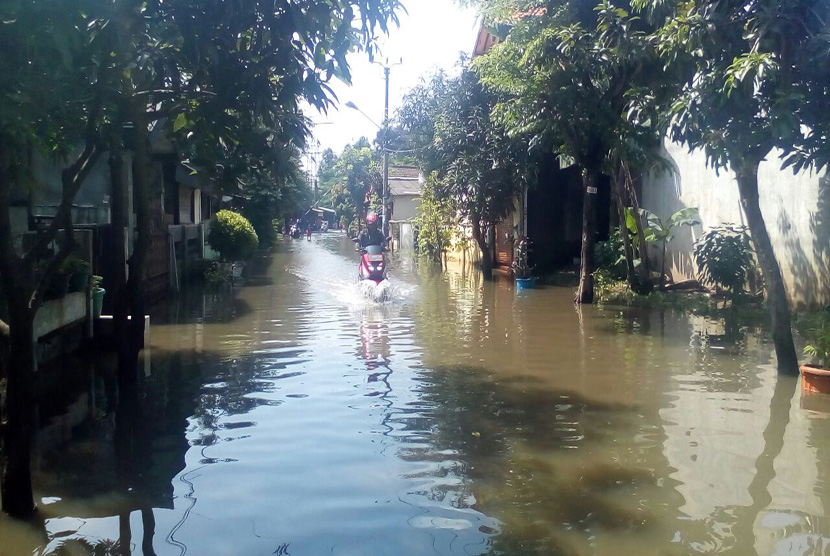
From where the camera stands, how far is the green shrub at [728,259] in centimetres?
1394

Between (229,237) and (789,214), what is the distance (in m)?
15.4

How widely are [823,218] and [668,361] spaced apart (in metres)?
4.24

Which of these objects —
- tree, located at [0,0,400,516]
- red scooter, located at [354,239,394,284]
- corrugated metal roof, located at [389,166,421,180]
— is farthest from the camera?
corrugated metal roof, located at [389,166,421,180]

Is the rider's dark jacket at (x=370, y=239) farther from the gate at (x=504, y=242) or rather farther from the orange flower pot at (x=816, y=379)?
the orange flower pot at (x=816, y=379)

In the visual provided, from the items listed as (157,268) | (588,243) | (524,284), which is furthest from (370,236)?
(588,243)

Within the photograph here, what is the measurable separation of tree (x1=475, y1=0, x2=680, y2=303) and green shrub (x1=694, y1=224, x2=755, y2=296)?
2.17 meters

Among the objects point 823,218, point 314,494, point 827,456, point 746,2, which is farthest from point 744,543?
point 823,218

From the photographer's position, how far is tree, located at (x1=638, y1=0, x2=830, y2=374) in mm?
7535

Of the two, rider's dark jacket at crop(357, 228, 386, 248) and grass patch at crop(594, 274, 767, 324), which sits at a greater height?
rider's dark jacket at crop(357, 228, 386, 248)

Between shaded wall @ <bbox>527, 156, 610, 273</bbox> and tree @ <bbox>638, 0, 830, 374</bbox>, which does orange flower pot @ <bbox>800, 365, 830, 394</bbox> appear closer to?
tree @ <bbox>638, 0, 830, 374</bbox>

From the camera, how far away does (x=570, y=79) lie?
14102 millimetres

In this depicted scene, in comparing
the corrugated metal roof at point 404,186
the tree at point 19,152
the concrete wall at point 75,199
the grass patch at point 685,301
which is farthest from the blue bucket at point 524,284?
the corrugated metal roof at point 404,186

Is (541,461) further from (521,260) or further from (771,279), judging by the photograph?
(521,260)

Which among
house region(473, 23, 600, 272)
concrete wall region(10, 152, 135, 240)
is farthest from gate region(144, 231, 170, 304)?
house region(473, 23, 600, 272)
